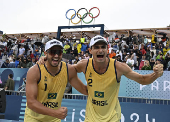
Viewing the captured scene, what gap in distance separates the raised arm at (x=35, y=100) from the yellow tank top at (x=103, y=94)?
3.37ft

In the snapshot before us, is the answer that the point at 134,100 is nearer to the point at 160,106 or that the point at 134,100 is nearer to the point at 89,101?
the point at 160,106

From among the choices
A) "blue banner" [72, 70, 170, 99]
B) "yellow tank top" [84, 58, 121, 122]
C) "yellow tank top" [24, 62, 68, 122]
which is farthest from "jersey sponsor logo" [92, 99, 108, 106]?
"blue banner" [72, 70, 170, 99]

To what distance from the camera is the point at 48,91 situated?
3879 millimetres

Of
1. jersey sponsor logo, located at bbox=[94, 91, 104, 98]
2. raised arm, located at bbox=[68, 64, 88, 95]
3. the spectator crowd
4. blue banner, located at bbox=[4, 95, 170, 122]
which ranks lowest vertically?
blue banner, located at bbox=[4, 95, 170, 122]

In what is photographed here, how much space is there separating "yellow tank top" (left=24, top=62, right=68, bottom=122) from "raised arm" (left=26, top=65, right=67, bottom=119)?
11 cm

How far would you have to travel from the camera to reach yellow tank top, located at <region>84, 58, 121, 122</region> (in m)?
4.24

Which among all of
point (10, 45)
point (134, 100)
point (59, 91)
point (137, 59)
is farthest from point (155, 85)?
point (10, 45)

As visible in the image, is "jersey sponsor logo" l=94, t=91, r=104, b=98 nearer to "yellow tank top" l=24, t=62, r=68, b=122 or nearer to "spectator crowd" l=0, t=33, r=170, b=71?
"yellow tank top" l=24, t=62, r=68, b=122

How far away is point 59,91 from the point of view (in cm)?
397

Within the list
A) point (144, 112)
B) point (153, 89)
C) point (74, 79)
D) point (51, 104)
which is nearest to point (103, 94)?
point (74, 79)

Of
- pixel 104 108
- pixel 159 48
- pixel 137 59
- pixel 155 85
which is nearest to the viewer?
pixel 104 108

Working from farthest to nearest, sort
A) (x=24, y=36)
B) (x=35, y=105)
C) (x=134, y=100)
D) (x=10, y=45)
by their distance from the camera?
(x=24, y=36) < (x=10, y=45) < (x=134, y=100) < (x=35, y=105)

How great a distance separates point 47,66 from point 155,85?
605cm

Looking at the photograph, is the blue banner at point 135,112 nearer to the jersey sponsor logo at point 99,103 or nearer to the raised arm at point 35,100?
the jersey sponsor logo at point 99,103
